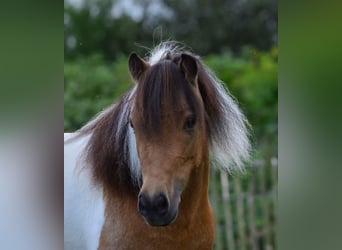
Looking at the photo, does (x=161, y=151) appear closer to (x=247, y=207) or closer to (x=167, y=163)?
(x=167, y=163)

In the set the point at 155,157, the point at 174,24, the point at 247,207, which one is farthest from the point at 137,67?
the point at 247,207

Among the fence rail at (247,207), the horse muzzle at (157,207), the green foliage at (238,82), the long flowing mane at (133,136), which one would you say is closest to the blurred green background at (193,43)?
the green foliage at (238,82)

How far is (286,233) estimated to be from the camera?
708mm

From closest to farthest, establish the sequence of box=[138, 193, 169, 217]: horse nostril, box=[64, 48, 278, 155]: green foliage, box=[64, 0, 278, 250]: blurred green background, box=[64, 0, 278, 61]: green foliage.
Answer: box=[138, 193, 169, 217]: horse nostril
box=[64, 0, 278, 61]: green foliage
box=[64, 0, 278, 250]: blurred green background
box=[64, 48, 278, 155]: green foliage

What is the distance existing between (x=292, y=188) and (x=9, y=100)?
1.41 feet

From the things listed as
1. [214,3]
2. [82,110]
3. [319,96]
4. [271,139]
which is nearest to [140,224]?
[319,96]

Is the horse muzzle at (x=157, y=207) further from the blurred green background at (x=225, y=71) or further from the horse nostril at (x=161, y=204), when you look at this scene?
the blurred green background at (x=225, y=71)

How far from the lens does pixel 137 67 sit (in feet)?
2.89

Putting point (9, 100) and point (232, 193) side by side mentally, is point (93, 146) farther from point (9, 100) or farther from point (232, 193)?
point (232, 193)

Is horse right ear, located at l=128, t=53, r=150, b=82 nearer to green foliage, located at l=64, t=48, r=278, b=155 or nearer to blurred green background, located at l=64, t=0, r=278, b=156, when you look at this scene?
blurred green background, located at l=64, t=0, r=278, b=156

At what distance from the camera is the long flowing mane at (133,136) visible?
919 mm

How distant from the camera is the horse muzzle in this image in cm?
75

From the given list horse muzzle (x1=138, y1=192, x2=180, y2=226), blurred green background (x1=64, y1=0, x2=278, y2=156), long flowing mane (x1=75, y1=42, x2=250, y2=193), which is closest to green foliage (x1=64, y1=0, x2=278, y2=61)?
blurred green background (x1=64, y1=0, x2=278, y2=156)

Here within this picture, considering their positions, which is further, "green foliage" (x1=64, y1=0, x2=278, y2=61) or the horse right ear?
"green foliage" (x1=64, y1=0, x2=278, y2=61)
